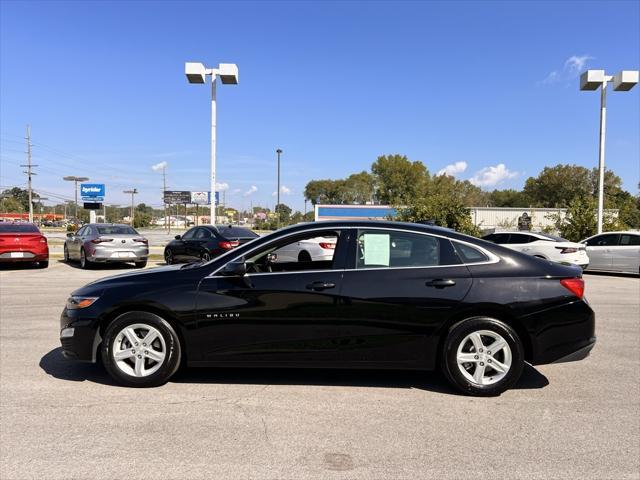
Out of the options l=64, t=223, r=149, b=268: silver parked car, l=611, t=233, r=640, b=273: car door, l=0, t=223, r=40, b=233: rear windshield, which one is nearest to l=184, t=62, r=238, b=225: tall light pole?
l=64, t=223, r=149, b=268: silver parked car

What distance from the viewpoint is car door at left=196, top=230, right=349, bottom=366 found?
436 cm

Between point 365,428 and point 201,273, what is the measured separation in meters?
2.02

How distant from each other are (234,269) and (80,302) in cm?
153

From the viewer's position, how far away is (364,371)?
16.8 feet

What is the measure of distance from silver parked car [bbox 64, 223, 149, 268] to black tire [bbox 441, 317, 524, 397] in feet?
39.7

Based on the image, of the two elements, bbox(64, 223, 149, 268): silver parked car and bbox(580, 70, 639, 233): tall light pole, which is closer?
bbox(64, 223, 149, 268): silver parked car

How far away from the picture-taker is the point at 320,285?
14.4 ft

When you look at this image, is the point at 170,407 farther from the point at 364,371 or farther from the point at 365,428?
the point at 364,371

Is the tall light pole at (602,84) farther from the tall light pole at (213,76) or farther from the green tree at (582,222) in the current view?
the tall light pole at (213,76)

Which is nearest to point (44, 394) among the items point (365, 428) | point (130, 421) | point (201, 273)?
point (130, 421)

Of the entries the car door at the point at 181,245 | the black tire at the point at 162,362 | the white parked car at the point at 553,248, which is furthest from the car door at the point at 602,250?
the black tire at the point at 162,362

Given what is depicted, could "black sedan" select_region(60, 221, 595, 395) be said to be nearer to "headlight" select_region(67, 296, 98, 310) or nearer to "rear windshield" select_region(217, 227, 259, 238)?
"headlight" select_region(67, 296, 98, 310)

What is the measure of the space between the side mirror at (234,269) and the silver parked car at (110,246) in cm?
1100

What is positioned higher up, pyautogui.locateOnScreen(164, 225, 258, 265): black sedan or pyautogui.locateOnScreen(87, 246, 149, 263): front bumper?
pyautogui.locateOnScreen(164, 225, 258, 265): black sedan
